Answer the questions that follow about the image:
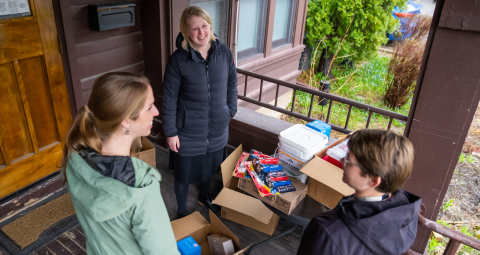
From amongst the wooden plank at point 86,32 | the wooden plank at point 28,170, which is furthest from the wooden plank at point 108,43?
the wooden plank at point 28,170

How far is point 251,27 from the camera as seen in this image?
4785 millimetres

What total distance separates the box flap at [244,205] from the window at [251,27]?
264 cm

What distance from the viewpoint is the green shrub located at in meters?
7.50

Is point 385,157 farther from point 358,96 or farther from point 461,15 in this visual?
point 358,96

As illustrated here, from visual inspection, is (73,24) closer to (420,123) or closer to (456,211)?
(420,123)

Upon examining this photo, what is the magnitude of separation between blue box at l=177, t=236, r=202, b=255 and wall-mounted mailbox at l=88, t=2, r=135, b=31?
1859 mm

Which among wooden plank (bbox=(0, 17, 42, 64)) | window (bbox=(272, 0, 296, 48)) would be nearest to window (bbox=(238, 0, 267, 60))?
window (bbox=(272, 0, 296, 48))

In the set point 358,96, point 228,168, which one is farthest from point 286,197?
point 358,96

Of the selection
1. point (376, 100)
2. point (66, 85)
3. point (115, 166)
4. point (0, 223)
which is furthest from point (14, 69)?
point (376, 100)

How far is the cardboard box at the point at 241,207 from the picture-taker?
2500 mm

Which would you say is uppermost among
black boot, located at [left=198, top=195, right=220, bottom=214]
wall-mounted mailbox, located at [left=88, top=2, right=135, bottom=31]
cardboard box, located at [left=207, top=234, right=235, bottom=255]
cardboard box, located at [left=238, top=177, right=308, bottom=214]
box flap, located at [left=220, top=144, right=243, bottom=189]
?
wall-mounted mailbox, located at [left=88, top=2, right=135, bottom=31]

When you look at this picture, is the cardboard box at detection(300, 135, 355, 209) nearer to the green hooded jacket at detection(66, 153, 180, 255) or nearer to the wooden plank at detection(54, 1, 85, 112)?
the green hooded jacket at detection(66, 153, 180, 255)

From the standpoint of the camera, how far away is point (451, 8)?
1974 millimetres

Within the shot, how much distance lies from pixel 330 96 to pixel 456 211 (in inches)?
96.0
